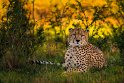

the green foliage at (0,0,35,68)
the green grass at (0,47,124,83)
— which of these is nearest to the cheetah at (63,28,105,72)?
the green grass at (0,47,124,83)

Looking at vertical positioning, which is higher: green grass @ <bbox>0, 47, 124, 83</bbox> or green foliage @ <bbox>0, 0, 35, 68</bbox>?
green foliage @ <bbox>0, 0, 35, 68</bbox>

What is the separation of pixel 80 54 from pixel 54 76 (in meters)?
1.35

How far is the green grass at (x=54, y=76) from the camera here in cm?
719

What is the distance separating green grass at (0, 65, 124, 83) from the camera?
7.19 meters

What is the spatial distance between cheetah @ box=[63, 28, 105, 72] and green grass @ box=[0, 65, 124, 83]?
0.89 ft

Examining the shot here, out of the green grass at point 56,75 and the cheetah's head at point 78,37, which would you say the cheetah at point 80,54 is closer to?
the cheetah's head at point 78,37

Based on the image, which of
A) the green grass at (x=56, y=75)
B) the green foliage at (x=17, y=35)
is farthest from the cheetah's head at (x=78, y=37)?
the green foliage at (x=17, y=35)

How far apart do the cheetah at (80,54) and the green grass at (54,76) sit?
0.27m

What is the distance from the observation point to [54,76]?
798 centimetres

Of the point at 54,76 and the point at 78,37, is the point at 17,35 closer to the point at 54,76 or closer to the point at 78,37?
the point at 78,37

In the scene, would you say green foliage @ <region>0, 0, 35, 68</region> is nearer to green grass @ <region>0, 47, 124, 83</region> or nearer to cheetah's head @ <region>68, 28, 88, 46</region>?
green grass @ <region>0, 47, 124, 83</region>

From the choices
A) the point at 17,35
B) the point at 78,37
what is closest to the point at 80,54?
the point at 78,37

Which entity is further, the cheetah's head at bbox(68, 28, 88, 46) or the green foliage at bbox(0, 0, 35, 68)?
the green foliage at bbox(0, 0, 35, 68)

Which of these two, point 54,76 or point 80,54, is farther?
point 80,54
